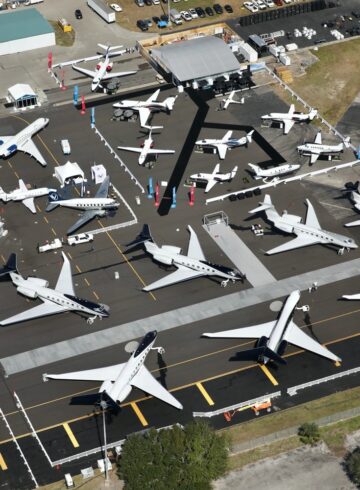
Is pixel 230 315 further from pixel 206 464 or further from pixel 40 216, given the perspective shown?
pixel 40 216

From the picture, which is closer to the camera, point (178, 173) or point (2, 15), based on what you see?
point (178, 173)

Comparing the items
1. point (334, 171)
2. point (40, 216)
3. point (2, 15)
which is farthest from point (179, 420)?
point (2, 15)

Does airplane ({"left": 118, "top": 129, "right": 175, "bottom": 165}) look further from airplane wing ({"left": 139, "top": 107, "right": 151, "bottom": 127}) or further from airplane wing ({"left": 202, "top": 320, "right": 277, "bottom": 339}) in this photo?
airplane wing ({"left": 202, "top": 320, "right": 277, "bottom": 339})

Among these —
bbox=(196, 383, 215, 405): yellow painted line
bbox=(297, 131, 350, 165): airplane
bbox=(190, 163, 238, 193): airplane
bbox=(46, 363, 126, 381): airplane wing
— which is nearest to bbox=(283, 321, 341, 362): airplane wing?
bbox=(196, 383, 215, 405): yellow painted line

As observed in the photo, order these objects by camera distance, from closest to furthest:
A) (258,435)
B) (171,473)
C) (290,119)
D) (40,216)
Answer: (171,473) → (258,435) → (40,216) → (290,119)

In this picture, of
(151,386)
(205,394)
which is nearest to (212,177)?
(205,394)

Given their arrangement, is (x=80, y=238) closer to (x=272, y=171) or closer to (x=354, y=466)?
(x=272, y=171)
